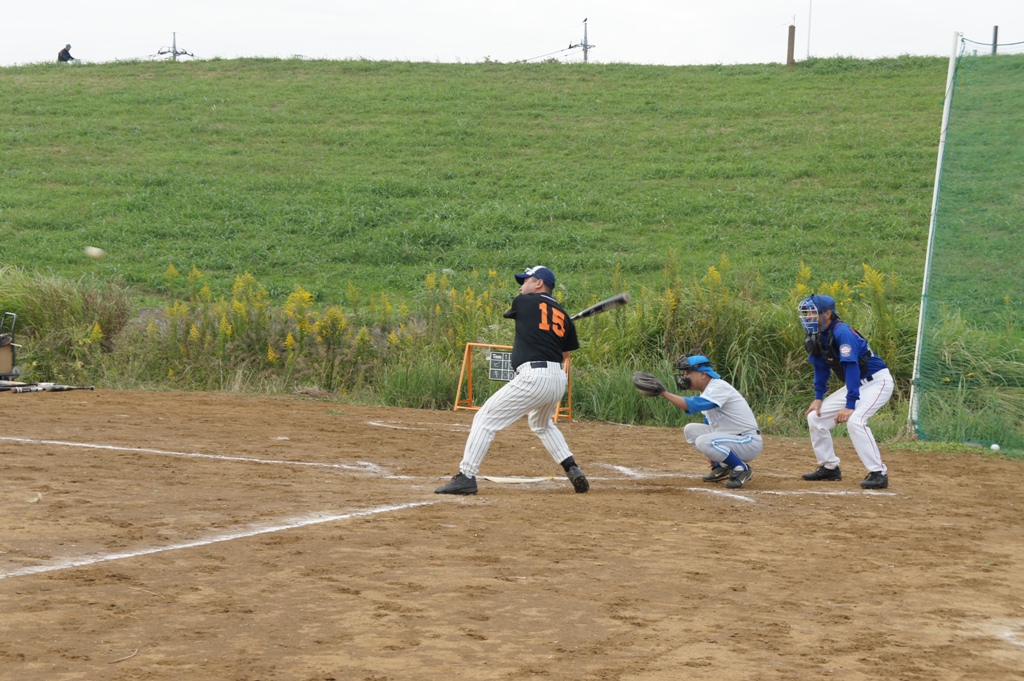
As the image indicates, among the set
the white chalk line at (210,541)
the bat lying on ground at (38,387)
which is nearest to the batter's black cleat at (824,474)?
the white chalk line at (210,541)

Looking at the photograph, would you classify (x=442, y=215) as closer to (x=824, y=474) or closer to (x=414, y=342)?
(x=414, y=342)

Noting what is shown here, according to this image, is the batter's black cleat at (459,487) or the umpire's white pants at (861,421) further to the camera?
the umpire's white pants at (861,421)

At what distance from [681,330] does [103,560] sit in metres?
10.3

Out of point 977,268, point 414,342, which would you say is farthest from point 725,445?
point 414,342

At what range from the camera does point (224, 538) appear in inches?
270

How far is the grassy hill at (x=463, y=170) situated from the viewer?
23812 millimetres

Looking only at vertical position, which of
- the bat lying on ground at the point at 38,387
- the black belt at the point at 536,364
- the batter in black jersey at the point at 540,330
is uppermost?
the batter in black jersey at the point at 540,330

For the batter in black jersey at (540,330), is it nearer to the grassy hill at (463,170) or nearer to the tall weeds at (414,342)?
the tall weeds at (414,342)

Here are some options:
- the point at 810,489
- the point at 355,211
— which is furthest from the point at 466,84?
the point at 810,489

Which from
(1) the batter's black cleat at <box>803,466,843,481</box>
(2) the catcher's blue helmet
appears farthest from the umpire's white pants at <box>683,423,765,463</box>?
(2) the catcher's blue helmet

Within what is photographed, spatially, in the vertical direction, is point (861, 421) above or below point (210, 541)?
above

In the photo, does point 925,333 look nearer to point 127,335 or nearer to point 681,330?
point 681,330

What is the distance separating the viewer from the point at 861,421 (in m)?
9.52

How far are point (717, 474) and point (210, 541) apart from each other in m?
4.61
